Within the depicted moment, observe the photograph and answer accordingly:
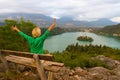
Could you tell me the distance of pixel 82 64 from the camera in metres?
12.5

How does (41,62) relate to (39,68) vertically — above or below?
above

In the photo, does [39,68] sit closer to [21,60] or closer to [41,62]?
[41,62]

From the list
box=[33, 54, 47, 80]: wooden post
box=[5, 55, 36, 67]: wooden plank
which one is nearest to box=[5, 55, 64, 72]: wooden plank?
A: box=[5, 55, 36, 67]: wooden plank

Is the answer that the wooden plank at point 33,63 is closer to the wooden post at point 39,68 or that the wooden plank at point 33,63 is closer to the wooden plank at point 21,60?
the wooden plank at point 21,60

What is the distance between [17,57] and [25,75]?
34.0 inches

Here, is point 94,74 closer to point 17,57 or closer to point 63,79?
point 63,79

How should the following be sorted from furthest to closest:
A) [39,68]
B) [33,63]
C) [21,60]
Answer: [21,60]
[33,63]
[39,68]

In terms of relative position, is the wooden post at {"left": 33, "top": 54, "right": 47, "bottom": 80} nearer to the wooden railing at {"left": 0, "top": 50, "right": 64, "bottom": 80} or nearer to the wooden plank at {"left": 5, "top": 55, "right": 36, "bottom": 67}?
the wooden railing at {"left": 0, "top": 50, "right": 64, "bottom": 80}

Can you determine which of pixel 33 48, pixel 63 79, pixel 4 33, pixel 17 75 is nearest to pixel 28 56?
pixel 33 48

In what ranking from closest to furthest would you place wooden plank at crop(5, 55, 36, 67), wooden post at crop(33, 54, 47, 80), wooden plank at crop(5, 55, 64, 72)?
1. wooden plank at crop(5, 55, 64, 72)
2. wooden post at crop(33, 54, 47, 80)
3. wooden plank at crop(5, 55, 36, 67)

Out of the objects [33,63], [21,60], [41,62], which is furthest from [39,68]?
[21,60]

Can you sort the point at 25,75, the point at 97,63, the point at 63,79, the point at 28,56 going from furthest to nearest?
the point at 97,63 < the point at 63,79 < the point at 25,75 < the point at 28,56

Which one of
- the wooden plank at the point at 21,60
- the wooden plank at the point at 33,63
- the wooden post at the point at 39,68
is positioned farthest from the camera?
the wooden plank at the point at 21,60

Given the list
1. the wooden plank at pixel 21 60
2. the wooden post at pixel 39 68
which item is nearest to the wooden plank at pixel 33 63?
the wooden plank at pixel 21 60
